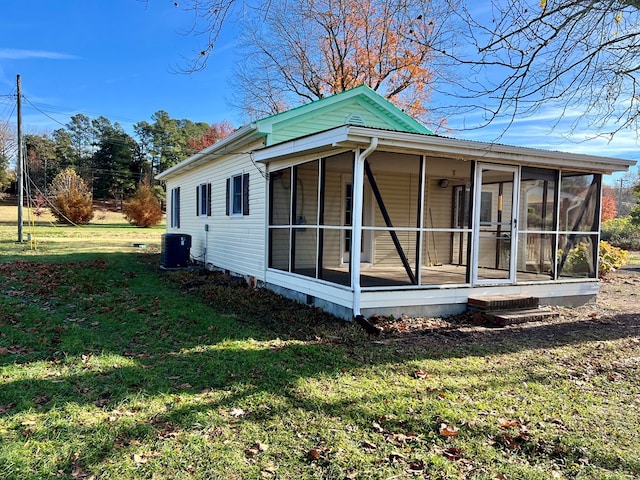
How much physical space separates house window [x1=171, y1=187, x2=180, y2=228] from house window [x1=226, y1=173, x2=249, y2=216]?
22.4 ft

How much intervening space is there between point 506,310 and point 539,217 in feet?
7.40

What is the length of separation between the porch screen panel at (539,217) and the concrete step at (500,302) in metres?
0.84

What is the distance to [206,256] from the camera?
13641 mm

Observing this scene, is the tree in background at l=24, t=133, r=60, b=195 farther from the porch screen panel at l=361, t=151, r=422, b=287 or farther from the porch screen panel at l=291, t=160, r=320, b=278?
the porch screen panel at l=361, t=151, r=422, b=287

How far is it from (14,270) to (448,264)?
37.0 ft

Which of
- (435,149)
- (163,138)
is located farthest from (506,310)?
(163,138)

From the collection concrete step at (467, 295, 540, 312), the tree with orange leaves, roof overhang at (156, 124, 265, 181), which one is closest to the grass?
concrete step at (467, 295, 540, 312)

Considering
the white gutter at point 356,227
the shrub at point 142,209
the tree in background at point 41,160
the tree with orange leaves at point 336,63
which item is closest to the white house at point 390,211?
the white gutter at point 356,227

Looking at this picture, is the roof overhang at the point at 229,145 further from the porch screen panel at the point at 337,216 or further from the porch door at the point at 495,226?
the porch door at the point at 495,226

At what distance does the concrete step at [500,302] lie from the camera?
7051 millimetres

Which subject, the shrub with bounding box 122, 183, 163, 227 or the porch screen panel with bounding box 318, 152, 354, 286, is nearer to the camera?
the porch screen panel with bounding box 318, 152, 354, 286

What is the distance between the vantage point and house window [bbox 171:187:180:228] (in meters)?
17.4

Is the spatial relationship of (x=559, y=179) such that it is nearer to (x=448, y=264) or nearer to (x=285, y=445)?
(x=448, y=264)

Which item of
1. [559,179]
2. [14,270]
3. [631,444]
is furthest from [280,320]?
[14,270]
